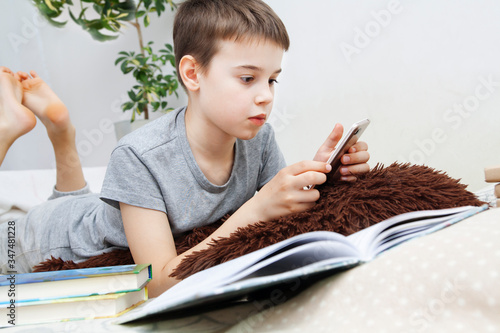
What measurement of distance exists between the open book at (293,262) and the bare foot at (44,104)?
3.05 ft

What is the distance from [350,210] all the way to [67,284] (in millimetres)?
344

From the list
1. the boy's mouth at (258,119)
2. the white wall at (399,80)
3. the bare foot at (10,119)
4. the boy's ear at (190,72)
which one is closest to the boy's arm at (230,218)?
the boy's mouth at (258,119)

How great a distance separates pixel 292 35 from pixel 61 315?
4.83 ft

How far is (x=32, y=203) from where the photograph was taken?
1195 mm

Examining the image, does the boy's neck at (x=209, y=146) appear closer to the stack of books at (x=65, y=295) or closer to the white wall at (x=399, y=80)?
the stack of books at (x=65, y=295)

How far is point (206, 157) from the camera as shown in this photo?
2.87ft

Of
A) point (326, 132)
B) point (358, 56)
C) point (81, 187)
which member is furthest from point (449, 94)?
point (81, 187)

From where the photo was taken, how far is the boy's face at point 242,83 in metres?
0.73

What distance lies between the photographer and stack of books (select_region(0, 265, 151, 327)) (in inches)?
18.0

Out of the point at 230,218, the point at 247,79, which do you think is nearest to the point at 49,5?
the point at 247,79

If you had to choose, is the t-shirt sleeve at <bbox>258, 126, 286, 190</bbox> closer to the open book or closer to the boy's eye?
the boy's eye

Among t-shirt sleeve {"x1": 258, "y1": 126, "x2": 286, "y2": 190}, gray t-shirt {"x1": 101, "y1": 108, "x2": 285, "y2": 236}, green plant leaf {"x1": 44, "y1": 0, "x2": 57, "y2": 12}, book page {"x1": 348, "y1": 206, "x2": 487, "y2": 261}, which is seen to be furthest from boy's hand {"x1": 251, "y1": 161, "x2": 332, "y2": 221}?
green plant leaf {"x1": 44, "y1": 0, "x2": 57, "y2": 12}

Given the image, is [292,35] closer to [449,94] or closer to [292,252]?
[449,94]

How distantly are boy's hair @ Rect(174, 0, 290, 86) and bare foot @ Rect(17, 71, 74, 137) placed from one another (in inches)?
20.2
